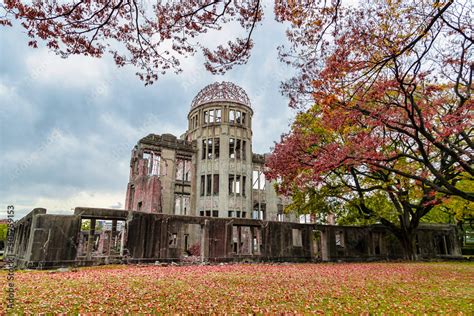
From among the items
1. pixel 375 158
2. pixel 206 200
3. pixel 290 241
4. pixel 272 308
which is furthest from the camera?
pixel 206 200

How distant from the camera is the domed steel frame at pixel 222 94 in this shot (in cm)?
3108

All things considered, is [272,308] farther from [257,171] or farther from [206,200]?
[257,171]

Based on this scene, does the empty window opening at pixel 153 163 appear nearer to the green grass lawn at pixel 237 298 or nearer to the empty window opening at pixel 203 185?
the empty window opening at pixel 203 185

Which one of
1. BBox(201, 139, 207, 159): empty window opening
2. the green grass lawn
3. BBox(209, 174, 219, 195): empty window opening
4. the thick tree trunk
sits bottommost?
the green grass lawn

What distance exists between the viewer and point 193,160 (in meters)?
30.1

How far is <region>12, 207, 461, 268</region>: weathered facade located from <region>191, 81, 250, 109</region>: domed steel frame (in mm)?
12956

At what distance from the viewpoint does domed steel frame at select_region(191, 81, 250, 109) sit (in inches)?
1224

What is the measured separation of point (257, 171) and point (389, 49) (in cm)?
2600

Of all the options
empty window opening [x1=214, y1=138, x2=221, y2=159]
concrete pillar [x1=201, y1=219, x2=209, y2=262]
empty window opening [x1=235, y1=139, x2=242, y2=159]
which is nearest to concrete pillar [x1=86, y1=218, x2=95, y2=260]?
concrete pillar [x1=201, y1=219, x2=209, y2=262]

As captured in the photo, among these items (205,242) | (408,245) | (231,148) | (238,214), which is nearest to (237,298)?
(205,242)

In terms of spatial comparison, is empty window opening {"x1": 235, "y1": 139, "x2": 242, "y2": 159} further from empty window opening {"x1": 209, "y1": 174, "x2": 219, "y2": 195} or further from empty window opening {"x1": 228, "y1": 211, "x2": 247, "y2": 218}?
empty window opening {"x1": 228, "y1": 211, "x2": 247, "y2": 218}

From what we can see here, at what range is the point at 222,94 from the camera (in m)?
31.1

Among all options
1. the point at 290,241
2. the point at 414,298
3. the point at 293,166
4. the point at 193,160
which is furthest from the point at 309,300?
the point at 193,160

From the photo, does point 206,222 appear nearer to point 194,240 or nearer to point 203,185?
point 194,240
